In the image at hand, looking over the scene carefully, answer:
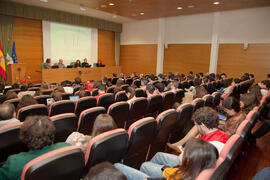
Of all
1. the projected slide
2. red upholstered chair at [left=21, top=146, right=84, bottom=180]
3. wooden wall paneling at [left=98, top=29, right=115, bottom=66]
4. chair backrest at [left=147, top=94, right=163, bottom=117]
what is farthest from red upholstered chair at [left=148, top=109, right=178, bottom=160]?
wooden wall paneling at [left=98, top=29, right=115, bottom=66]

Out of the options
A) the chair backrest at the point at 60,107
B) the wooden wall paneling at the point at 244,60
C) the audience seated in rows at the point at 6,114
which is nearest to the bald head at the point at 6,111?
the audience seated in rows at the point at 6,114

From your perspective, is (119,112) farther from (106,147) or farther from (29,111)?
(106,147)

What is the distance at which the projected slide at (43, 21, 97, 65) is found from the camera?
10.7m

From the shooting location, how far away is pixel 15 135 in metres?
1.84

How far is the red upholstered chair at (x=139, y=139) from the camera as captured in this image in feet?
6.36

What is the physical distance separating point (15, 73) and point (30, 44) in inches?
84.5

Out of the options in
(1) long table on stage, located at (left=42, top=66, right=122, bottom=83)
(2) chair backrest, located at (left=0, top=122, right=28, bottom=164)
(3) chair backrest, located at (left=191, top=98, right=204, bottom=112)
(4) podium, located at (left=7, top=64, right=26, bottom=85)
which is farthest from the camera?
(1) long table on stage, located at (left=42, top=66, right=122, bottom=83)

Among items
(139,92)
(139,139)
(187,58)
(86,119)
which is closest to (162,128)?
(139,139)

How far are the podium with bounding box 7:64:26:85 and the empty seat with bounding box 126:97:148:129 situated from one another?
25.0 feet

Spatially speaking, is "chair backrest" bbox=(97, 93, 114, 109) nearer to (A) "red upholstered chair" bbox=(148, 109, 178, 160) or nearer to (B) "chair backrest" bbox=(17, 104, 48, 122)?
(B) "chair backrest" bbox=(17, 104, 48, 122)

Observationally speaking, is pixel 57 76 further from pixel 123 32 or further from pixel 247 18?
pixel 247 18

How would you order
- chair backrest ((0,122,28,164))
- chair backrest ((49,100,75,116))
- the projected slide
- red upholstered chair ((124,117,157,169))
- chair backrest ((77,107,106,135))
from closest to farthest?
1. chair backrest ((0,122,28,164))
2. red upholstered chair ((124,117,157,169))
3. chair backrest ((77,107,106,135))
4. chair backrest ((49,100,75,116))
5. the projected slide

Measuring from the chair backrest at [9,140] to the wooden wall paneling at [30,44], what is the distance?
31.3 feet

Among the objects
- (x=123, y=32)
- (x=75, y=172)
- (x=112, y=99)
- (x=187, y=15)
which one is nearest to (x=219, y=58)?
(x=187, y=15)
